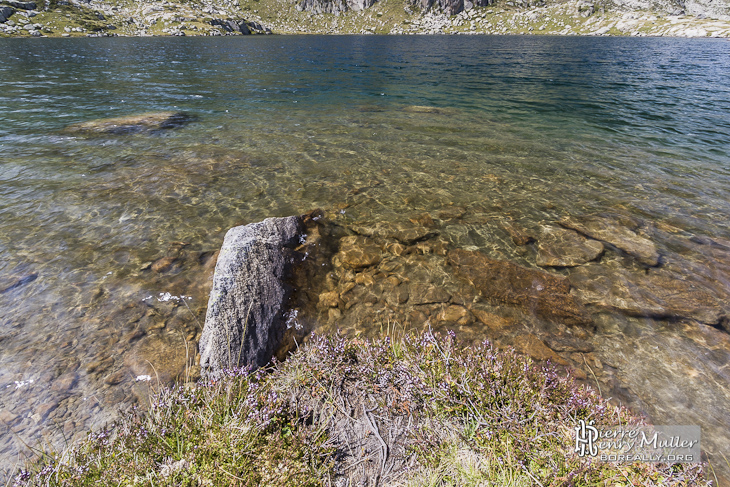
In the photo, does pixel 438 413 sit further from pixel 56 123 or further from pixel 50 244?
pixel 56 123

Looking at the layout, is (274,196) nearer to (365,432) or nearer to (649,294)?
(365,432)

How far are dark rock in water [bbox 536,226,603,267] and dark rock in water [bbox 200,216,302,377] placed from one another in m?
6.04

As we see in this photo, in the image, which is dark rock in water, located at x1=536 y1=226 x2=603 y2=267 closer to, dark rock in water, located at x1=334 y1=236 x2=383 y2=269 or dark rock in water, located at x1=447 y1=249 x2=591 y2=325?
dark rock in water, located at x1=447 y1=249 x2=591 y2=325

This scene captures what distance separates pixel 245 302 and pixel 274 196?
5637mm

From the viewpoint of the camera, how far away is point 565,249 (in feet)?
25.3

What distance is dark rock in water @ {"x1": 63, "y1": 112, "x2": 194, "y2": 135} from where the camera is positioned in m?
15.4

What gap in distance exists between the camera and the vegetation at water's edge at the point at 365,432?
2854 mm

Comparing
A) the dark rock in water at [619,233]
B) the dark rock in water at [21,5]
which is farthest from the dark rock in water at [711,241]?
the dark rock in water at [21,5]

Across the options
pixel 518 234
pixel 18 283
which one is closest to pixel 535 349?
pixel 518 234

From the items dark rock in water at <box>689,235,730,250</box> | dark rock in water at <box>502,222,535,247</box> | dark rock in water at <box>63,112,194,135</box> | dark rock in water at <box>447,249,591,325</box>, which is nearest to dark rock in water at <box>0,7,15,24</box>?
dark rock in water at <box>63,112,194,135</box>

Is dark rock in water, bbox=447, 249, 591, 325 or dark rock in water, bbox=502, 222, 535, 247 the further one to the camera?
dark rock in water, bbox=502, 222, 535, 247

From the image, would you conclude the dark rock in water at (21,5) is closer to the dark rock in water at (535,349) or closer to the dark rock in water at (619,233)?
the dark rock in water at (619,233)

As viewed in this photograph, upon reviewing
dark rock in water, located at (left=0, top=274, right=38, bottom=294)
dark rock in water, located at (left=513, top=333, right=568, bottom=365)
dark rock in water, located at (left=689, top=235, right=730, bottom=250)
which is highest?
dark rock in water, located at (left=0, top=274, right=38, bottom=294)

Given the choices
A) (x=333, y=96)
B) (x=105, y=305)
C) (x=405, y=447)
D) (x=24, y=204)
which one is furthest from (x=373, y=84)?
(x=405, y=447)
